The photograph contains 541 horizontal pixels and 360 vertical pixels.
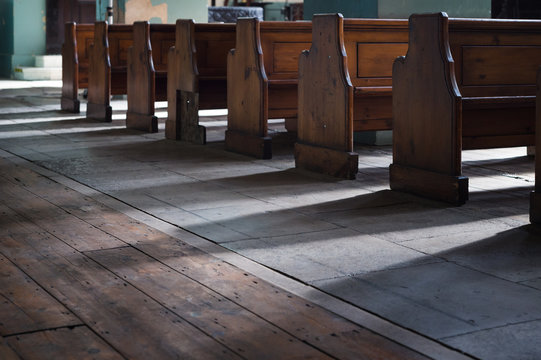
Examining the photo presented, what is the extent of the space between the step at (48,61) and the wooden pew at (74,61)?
6189 mm

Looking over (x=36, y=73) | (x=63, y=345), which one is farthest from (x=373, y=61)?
(x=36, y=73)

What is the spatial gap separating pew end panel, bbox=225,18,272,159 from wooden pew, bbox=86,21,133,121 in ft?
8.14

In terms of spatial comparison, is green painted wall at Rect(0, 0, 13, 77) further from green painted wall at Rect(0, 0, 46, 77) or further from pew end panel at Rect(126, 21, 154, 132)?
pew end panel at Rect(126, 21, 154, 132)

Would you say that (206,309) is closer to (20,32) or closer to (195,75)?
(195,75)

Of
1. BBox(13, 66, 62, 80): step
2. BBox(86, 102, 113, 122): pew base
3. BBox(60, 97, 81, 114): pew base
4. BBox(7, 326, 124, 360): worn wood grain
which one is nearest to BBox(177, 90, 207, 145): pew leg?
BBox(86, 102, 113, 122): pew base

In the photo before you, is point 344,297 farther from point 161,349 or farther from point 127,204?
point 127,204

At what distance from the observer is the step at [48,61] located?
50.0 feet

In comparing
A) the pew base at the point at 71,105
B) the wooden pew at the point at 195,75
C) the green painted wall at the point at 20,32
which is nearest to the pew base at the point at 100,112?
the pew base at the point at 71,105

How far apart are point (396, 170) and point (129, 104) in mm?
3819

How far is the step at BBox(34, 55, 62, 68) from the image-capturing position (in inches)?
600

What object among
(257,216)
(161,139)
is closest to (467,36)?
(257,216)

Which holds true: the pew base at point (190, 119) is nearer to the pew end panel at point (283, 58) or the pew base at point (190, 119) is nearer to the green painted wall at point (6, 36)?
the pew end panel at point (283, 58)

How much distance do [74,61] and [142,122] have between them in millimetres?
2069

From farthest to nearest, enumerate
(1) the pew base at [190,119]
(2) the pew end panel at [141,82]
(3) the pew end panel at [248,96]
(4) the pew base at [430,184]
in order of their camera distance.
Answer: (2) the pew end panel at [141,82] < (1) the pew base at [190,119] < (3) the pew end panel at [248,96] < (4) the pew base at [430,184]
